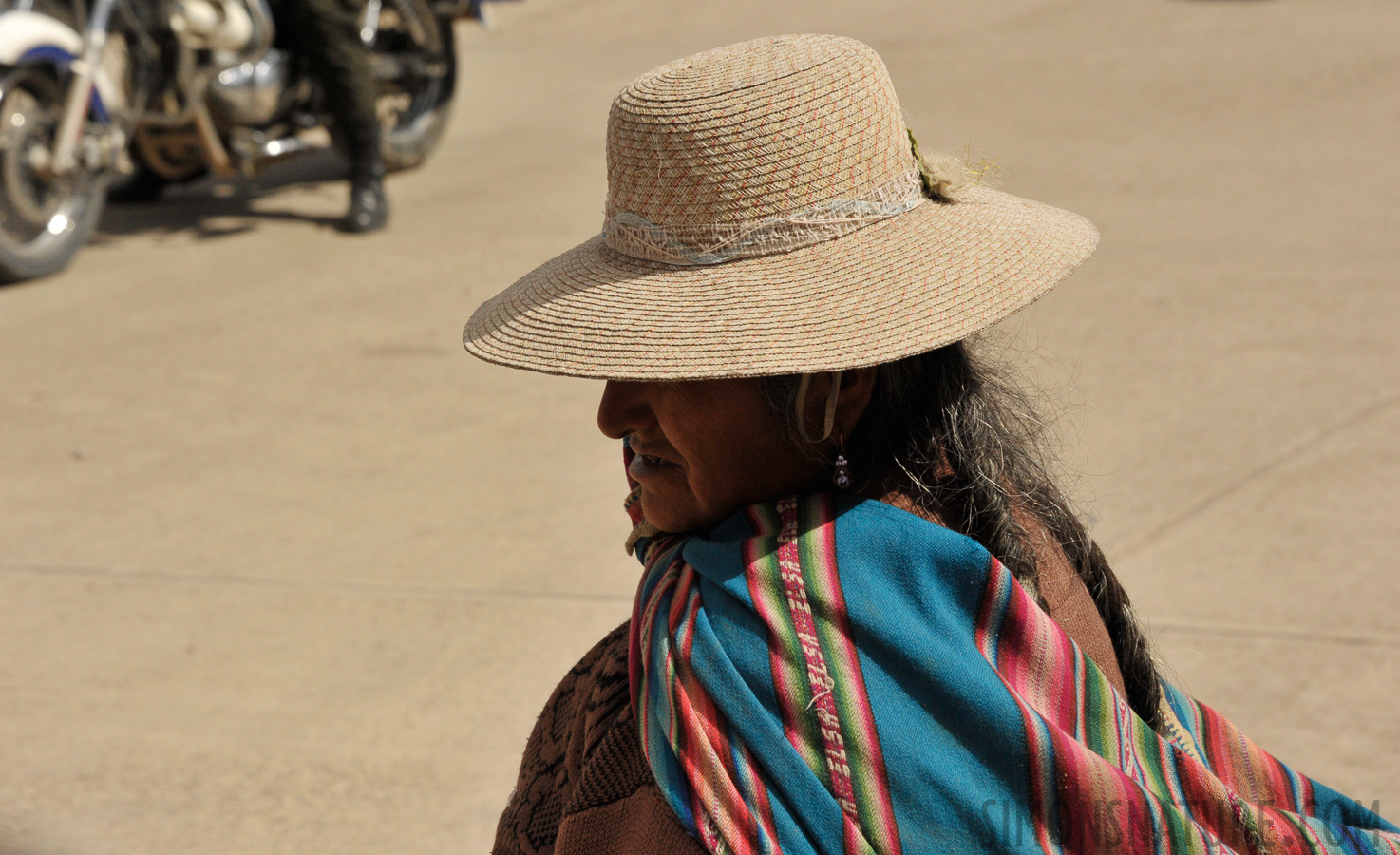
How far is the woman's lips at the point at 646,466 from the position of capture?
1501mm

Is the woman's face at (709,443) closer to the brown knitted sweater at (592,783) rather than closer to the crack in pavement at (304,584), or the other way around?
the brown knitted sweater at (592,783)

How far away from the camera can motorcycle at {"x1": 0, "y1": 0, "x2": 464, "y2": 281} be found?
5.59m

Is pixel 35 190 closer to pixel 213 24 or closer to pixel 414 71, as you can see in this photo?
pixel 213 24

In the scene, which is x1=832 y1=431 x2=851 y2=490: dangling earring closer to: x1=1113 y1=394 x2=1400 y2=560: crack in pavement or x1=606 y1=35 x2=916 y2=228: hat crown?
x1=606 y1=35 x2=916 y2=228: hat crown

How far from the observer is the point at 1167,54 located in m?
9.08

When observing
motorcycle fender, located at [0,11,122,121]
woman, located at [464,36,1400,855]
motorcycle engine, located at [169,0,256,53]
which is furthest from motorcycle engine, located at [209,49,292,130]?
woman, located at [464,36,1400,855]

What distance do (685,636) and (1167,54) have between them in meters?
8.84

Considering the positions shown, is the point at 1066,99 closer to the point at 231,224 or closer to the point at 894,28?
the point at 894,28

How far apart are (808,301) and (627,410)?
Answer: 25 cm

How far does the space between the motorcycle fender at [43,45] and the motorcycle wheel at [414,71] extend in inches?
70.0

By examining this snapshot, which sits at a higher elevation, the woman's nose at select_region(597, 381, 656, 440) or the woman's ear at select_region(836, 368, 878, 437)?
the woman's ear at select_region(836, 368, 878, 437)

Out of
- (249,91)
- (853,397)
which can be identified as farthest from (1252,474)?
(249,91)

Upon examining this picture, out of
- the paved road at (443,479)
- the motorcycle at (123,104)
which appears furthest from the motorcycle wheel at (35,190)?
the paved road at (443,479)

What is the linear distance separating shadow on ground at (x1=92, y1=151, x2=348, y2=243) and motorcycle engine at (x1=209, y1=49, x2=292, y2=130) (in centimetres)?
54
